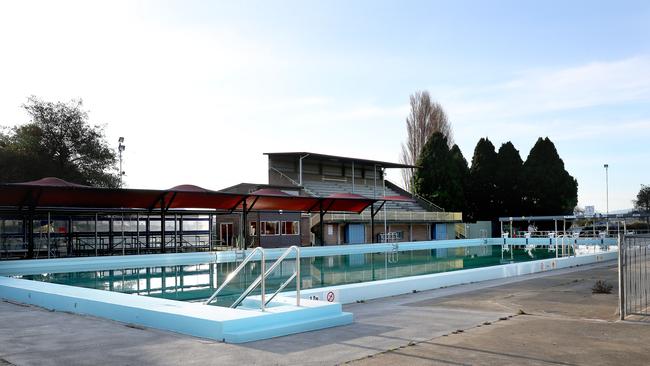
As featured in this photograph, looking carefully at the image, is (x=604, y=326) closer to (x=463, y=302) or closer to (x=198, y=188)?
(x=463, y=302)

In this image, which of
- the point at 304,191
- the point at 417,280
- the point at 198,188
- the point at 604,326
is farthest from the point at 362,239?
the point at 604,326

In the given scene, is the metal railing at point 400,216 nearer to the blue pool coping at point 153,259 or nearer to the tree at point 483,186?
the blue pool coping at point 153,259

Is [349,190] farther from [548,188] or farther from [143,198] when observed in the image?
[143,198]

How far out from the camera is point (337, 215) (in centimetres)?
3997

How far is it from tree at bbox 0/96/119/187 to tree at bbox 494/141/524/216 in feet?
111

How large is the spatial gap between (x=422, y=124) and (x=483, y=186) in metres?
9.20

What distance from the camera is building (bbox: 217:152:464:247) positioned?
1448 inches

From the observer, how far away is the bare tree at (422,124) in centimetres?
5974

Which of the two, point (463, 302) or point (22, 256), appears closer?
point (463, 302)

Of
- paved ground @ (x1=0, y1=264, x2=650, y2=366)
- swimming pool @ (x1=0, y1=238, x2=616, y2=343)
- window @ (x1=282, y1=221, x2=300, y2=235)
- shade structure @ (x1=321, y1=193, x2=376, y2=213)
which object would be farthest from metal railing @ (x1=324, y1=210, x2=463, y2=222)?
paved ground @ (x1=0, y1=264, x2=650, y2=366)

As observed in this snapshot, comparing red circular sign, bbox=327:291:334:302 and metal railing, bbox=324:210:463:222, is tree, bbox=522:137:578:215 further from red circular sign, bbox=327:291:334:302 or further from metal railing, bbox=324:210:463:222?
red circular sign, bbox=327:291:334:302

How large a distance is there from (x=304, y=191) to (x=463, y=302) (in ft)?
110

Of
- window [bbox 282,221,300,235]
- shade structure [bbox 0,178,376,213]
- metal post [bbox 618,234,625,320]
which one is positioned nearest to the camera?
metal post [bbox 618,234,625,320]

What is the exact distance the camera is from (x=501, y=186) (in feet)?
179
